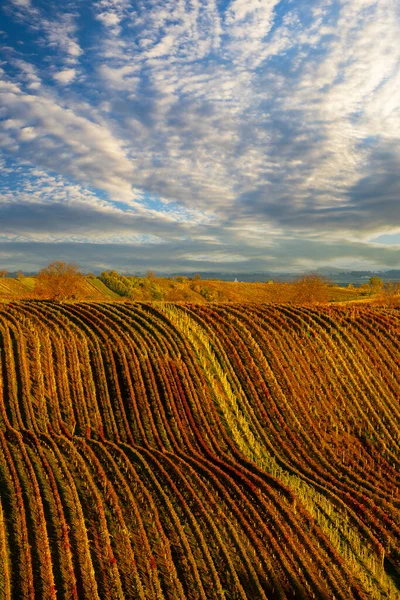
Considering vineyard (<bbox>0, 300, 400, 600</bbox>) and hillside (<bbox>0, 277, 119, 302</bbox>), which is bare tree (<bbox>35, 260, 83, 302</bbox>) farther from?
hillside (<bbox>0, 277, 119, 302</bbox>)

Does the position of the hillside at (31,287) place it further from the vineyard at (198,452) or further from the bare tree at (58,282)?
the vineyard at (198,452)

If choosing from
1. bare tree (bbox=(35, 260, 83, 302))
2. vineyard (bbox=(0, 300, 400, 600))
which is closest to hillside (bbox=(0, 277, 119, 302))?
bare tree (bbox=(35, 260, 83, 302))

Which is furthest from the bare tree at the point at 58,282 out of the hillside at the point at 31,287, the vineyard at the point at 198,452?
the hillside at the point at 31,287

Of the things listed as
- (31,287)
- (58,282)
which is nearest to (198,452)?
(58,282)

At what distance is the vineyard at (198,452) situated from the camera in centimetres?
1164

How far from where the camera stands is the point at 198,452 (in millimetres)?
18453

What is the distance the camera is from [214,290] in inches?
3209

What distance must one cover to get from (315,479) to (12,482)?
10858 mm

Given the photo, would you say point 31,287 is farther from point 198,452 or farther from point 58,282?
point 198,452

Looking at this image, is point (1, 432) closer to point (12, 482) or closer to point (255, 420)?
point (12, 482)

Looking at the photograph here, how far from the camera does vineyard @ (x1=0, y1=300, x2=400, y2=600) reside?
11641mm

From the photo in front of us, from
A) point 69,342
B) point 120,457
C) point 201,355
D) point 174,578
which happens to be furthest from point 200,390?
point 174,578

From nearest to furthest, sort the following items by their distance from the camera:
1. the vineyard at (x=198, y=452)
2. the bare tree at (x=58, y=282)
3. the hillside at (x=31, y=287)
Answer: the vineyard at (x=198, y=452)
the bare tree at (x=58, y=282)
the hillside at (x=31, y=287)

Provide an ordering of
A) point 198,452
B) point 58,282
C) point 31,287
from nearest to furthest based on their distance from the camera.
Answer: point 198,452
point 58,282
point 31,287
